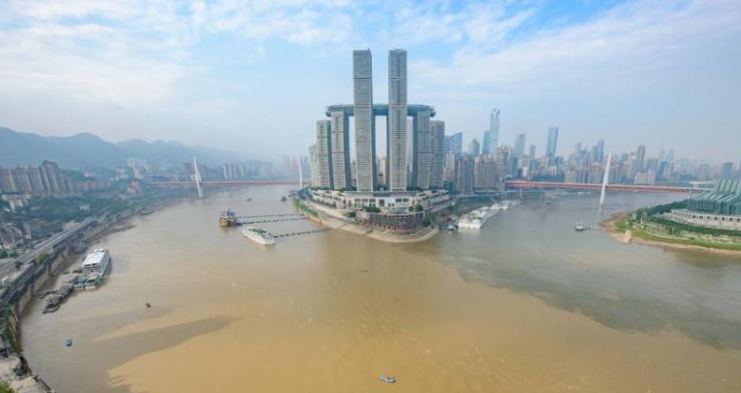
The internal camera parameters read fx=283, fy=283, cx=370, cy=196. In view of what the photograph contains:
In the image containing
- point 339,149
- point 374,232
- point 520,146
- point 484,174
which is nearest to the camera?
point 374,232

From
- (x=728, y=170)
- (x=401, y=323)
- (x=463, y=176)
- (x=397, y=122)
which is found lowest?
(x=401, y=323)

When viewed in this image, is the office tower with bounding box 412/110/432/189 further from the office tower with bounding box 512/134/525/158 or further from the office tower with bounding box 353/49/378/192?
the office tower with bounding box 512/134/525/158

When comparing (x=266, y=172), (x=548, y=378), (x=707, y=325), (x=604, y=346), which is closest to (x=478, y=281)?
(x=604, y=346)

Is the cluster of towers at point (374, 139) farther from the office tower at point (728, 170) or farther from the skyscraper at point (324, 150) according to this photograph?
the office tower at point (728, 170)

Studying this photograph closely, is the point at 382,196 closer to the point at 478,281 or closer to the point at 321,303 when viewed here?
the point at 478,281

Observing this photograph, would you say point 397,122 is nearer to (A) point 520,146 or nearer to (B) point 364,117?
(B) point 364,117

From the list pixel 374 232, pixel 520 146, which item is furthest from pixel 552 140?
pixel 374 232

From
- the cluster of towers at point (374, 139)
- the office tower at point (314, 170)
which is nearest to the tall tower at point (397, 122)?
the cluster of towers at point (374, 139)
